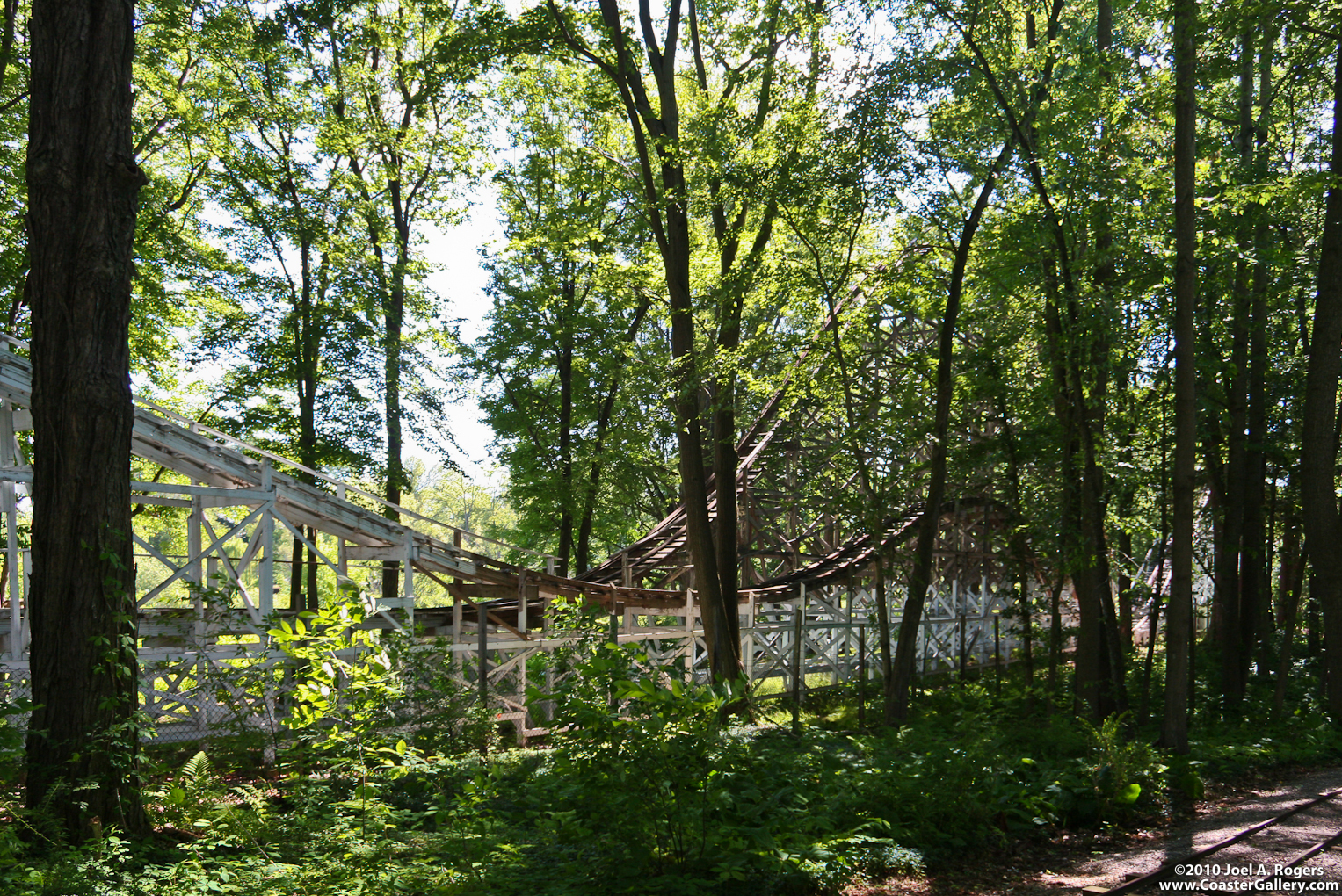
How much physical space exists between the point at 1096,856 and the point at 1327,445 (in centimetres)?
756

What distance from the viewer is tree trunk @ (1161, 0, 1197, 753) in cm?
955

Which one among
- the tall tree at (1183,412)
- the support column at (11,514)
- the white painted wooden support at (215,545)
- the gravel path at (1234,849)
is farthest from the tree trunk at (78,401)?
the tall tree at (1183,412)

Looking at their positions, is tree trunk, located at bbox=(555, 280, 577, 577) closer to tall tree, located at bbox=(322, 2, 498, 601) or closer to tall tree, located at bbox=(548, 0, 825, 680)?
tall tree, located at bbox=(322, 2, 498, 601)

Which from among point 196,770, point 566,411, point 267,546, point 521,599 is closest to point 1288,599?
point 521,599

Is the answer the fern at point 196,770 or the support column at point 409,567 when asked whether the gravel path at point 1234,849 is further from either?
the support column at point 409,567

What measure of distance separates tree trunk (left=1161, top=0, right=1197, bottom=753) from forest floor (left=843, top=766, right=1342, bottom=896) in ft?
4.09

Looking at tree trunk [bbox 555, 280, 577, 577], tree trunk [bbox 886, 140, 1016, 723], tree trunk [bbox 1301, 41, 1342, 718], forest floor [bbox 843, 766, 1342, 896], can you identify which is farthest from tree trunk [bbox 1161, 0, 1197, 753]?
tree trunk [bbox 555, 280, 577, 577]

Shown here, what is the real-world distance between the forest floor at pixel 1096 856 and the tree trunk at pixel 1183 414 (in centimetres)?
→ 125

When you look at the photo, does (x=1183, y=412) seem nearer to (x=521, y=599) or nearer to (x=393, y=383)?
(x=521, y=599)

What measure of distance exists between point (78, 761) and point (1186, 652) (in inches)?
396

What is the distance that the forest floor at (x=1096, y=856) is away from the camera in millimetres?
5723

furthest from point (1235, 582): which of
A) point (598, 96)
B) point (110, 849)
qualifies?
point (110, 849)

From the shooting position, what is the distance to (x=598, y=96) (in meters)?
13.5

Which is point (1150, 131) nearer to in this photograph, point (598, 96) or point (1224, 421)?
point (1224, 421)
